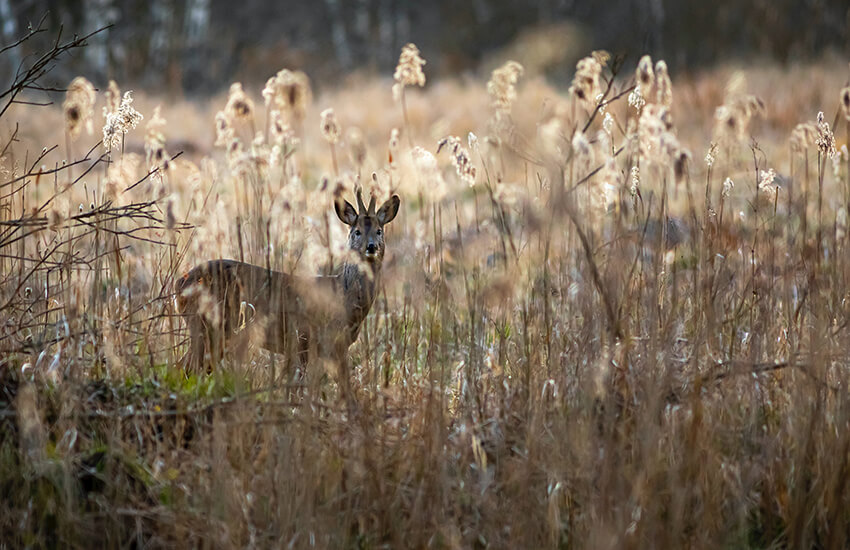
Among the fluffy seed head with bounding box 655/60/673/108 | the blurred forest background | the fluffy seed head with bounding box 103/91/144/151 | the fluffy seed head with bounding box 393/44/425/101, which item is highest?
the blurred forest background

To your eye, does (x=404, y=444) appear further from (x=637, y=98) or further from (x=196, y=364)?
(x=637, y=98)

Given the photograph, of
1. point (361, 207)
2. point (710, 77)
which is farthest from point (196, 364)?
point (710, 77)

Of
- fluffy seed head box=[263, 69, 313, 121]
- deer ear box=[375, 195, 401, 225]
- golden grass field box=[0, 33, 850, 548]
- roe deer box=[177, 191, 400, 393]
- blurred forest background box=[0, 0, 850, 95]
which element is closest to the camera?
golden grass field box=[0, 33, 850, 548]

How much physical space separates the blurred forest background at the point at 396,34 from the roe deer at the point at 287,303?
1503cm

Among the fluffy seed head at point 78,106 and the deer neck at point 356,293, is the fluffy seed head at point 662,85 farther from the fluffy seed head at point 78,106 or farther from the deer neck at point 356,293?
the fluffy seed head at point 78,106

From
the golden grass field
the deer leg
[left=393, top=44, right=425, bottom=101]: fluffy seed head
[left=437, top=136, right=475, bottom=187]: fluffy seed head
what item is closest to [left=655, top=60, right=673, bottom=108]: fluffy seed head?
the golden grass field

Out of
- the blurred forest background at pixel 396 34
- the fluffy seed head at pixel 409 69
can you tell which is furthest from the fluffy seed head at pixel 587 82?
the blurred forest background at pixel 396 34

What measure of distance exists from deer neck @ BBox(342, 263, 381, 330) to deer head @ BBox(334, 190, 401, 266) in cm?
11

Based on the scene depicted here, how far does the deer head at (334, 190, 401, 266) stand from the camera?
5.33 meters

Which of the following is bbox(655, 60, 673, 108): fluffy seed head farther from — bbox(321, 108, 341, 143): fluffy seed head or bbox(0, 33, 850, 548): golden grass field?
bbox(321, 108, 341, 143): fluffy seed head

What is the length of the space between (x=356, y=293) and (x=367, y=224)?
0.43 meters

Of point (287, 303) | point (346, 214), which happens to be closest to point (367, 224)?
point (346, 214)

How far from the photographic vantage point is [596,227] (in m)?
4.25

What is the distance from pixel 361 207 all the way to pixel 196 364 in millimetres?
1567
